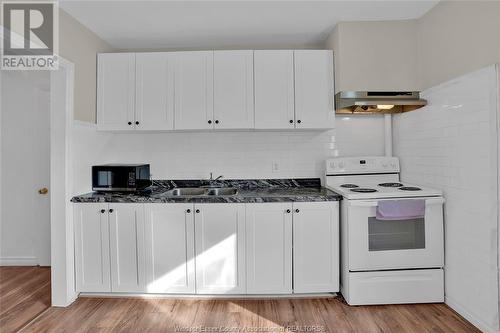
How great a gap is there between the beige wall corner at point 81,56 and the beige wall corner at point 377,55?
7.76 feet

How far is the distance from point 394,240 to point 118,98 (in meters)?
2.83

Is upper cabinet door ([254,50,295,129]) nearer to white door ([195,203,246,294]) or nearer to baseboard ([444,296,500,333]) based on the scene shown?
white door ([195,203,246,294])

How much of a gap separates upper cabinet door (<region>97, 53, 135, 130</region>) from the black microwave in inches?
17.0

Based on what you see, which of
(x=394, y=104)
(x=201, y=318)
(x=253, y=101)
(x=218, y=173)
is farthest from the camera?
(x=218, y=173)

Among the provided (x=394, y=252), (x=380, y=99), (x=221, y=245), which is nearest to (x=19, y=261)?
(x=221, y=245)

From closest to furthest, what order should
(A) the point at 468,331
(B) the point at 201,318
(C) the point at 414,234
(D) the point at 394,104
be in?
(A) the point at 468,331 < (B) the point at 201,318 < (C) the point at 414,234 < (D) the point at 394,104

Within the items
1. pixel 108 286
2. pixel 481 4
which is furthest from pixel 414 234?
pixel 108 286

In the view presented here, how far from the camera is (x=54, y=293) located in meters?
2.34

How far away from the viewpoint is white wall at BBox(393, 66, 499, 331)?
185cm

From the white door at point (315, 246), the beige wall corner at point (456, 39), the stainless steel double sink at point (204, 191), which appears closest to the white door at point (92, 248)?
the stainless steel double sink at point (204, 191)

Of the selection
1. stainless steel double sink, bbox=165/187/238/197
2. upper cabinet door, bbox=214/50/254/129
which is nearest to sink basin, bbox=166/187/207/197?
stainless steel double sink, bbox=165/187/238/197

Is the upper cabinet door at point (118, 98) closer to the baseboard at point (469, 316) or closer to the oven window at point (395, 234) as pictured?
the oven window at point (395, 234)

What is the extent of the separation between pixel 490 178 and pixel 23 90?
4.46m

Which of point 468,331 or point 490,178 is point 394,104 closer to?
point 490,178
